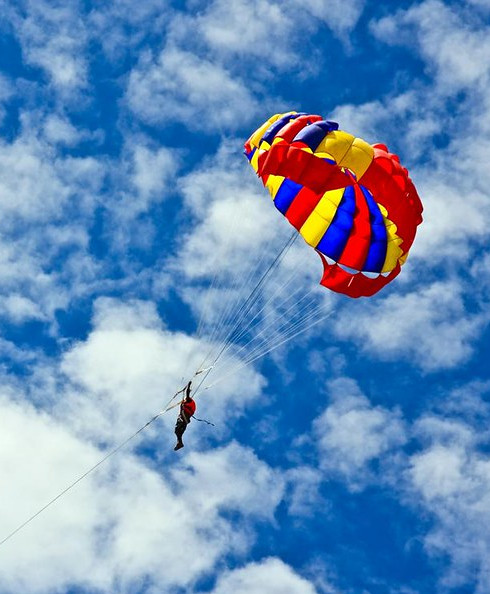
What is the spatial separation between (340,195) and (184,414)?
7.37 metres

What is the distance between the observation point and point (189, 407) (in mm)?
26578

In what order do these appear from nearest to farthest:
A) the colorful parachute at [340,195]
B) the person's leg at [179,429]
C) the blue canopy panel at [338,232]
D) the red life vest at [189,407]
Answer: the colorful parachute at [340,195], the red life vest at [189,407], the person's leg at [179,429], the blue canopy panel at [338,232]

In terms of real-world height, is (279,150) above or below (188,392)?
above

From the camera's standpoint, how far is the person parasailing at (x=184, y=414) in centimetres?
2650

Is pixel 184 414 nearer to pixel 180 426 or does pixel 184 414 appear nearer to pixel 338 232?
pixel 180 426

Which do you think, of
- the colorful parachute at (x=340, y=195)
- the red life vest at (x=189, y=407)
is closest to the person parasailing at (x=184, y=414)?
the red life vest at (x=189, y=407)

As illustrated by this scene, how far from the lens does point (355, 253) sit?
2661cm

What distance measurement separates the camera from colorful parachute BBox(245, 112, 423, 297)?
25.5 meters

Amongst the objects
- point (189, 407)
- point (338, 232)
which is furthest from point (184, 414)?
point (338, 232)

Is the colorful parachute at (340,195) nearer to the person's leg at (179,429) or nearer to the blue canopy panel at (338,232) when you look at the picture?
the blue canopy panel at (338,232)

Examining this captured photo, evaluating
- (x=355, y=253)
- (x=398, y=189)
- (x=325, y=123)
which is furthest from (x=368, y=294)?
(x=325, y=123)

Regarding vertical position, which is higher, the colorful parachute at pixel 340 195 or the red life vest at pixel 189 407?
the colorful parachute at pixel 340 195

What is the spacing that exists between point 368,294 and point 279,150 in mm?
4958

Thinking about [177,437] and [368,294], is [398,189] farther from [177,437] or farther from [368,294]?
[177,437]
